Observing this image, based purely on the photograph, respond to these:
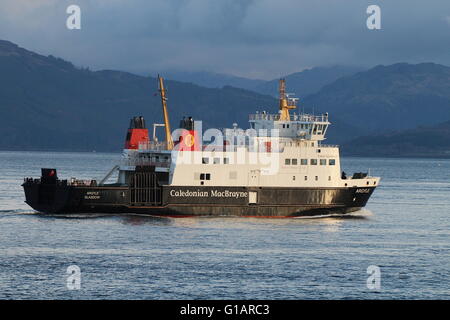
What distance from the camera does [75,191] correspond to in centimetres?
6325

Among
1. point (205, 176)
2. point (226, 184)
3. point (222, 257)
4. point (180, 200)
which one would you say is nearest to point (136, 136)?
point (180, 200)

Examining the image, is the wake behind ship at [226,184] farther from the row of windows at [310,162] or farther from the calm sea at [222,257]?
the calm sea at [222,257]

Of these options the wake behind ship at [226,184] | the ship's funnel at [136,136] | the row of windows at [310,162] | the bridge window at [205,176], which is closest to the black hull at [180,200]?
the wake behind ship at [226,184]

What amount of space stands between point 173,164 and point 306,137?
9.86 metres

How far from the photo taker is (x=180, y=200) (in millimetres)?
64125

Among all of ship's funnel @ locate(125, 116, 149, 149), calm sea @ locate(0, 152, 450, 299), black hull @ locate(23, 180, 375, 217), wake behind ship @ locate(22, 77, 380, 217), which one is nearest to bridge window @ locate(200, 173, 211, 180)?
wake behind ship @ locate(22, 77, 380, 217)

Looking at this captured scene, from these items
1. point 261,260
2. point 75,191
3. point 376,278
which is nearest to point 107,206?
point 75,191

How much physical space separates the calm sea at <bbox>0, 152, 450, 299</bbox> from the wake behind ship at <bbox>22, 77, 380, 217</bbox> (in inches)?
48.1

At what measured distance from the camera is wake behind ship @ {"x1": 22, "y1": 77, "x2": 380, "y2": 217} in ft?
209

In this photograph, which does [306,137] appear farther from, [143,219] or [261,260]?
[261,260]

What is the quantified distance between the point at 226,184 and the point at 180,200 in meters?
3.36

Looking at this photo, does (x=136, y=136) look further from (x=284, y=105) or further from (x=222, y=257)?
(x=222, y=257)

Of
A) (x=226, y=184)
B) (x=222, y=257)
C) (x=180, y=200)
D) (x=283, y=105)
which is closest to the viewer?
(x=222, y=257)

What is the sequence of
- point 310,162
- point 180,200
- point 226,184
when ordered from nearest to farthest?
point 180,200 < point 226,184 < point 310,162
